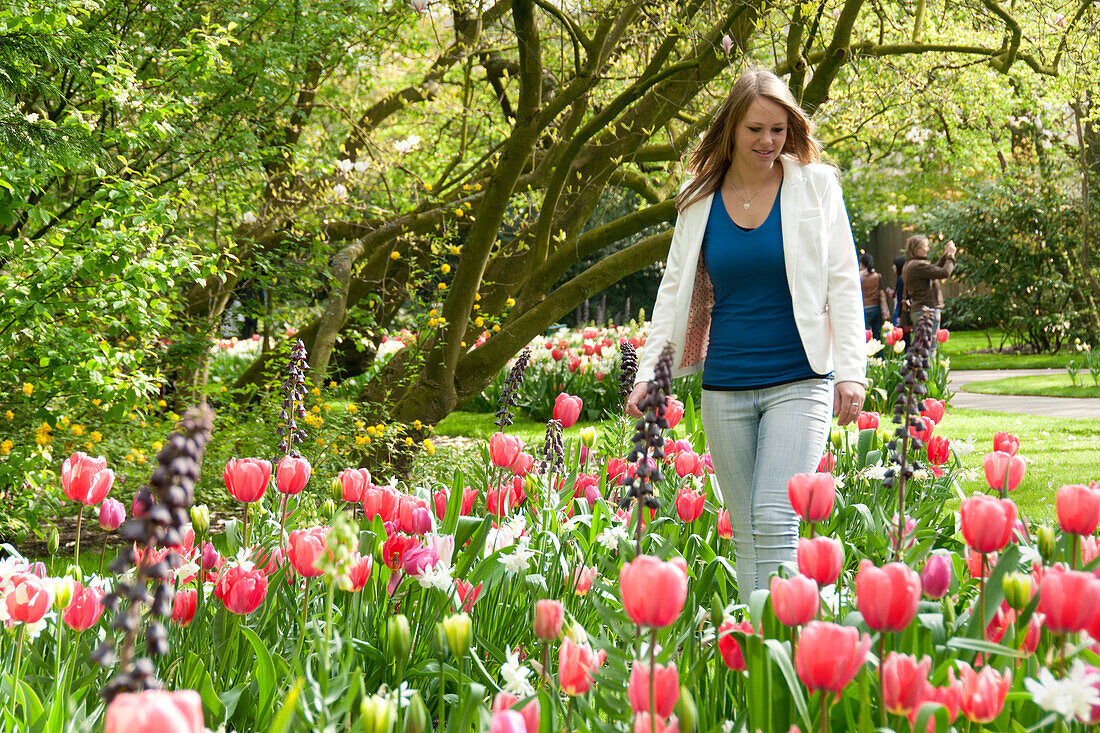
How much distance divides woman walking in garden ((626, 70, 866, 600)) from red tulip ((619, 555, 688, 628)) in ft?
4.32

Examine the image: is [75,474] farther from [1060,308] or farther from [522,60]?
[1060,308]

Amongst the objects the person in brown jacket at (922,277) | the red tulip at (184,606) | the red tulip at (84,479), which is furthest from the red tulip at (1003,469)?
the person in brown jacket at (922,277)

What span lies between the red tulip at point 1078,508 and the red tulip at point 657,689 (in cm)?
90

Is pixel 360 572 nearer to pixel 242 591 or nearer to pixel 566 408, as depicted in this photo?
pixel 242 591

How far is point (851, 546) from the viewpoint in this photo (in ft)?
9.96

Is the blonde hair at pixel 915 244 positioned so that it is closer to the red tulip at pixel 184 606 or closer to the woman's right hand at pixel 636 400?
the woman's right hand at pixel 636 400

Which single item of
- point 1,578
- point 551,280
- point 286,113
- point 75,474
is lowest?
point 1,578

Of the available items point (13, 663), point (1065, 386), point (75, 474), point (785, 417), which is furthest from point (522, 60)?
point (1065, 386)

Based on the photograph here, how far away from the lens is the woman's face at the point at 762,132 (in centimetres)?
272

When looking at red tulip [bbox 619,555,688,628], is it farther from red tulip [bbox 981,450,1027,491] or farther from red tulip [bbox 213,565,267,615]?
red tulip [bbox 981,450,1027,491]

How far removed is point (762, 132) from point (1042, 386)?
10.2 meters

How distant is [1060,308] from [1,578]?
55.0 ft

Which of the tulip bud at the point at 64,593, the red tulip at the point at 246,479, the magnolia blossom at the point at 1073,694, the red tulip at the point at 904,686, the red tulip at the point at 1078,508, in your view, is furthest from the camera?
the red tulip at the point at 246,479

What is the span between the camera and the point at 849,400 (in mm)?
2621
